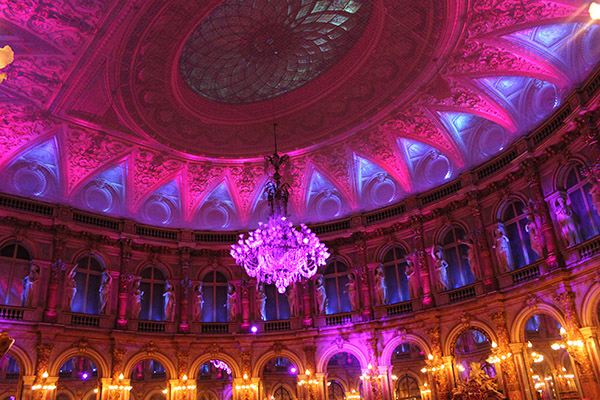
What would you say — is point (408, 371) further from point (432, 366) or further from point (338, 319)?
point (432, 366)

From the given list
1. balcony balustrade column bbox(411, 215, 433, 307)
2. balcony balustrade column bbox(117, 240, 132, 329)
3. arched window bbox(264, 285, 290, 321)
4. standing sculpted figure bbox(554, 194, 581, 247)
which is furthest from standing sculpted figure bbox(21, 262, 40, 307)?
standing sculpted figure bbox(554, 194, 581, 247)

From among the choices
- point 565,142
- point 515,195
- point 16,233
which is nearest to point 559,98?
point 565,142

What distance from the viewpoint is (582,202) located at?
1842 centimetres

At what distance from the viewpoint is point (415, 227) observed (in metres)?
23.9

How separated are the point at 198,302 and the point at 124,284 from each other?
147 inches

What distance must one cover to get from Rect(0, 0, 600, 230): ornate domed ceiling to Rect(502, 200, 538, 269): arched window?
9.26ft

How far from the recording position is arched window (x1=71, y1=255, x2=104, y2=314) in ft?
76.3

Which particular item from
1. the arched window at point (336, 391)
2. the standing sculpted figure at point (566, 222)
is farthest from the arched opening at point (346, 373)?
the standing sculpted figure at point (566, 222)

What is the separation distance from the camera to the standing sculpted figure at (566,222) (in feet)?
60.0

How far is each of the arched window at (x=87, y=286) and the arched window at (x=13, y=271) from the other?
2.22m

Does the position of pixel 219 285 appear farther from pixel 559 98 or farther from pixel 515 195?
pixel 559 98

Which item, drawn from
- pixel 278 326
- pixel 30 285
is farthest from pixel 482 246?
pixel 30 285

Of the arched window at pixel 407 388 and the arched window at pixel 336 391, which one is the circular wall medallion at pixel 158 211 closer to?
the arched window at pixel 336 391

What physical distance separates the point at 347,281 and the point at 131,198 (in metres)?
11.9
